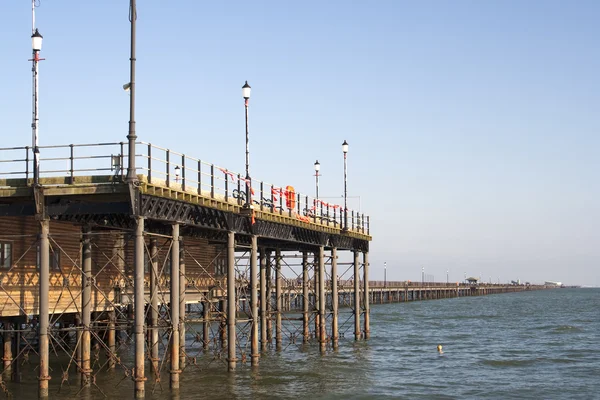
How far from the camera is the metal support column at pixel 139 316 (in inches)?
1010

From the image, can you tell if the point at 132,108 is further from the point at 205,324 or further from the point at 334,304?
the point at 334,304

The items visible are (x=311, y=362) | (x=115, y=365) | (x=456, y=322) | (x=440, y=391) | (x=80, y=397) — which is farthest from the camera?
(x=456, y=322)

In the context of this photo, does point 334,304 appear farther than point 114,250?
Yes

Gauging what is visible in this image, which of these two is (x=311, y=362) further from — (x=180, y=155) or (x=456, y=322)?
(x=456, y=322)

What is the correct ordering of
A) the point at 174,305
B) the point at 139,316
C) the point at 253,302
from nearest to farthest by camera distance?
the point at 139,316, the point at 174,305, the point at 253,302

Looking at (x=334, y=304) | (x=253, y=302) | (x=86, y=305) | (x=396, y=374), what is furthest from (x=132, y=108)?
(x=334, y=304)

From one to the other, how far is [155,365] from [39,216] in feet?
21.0

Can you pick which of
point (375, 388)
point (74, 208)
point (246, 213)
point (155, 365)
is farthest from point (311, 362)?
point (74, 208)

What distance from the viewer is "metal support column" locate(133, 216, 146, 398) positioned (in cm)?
2566

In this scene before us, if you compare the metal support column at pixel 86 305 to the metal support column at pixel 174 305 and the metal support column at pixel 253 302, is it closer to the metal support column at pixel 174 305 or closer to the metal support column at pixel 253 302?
the metal support column at pixel 174 305

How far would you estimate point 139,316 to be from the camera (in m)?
25.7

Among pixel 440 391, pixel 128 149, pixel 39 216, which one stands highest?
pixel 128 149

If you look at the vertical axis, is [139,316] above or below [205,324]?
above

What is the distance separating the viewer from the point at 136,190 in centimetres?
2617
